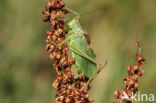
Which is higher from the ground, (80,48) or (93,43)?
(93,43)

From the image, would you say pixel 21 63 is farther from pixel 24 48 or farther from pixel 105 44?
pixel 105 44

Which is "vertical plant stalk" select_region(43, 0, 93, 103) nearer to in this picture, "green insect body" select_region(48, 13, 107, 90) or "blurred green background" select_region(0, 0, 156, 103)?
"green insect body" select_region(48, 13, 107, 90)

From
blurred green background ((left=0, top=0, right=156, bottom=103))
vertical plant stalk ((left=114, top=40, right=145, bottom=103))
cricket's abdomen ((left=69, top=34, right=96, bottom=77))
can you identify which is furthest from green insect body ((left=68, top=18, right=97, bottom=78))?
blurred green background ((left=0, top=0, right=156, bottom=103))

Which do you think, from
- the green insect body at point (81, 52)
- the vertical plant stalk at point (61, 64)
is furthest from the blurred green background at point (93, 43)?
the vertical plant stalk at point (61, 64)

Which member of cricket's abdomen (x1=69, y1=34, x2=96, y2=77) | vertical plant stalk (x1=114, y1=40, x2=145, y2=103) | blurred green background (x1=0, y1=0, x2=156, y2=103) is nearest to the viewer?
vertical plant stalk (x1=114, y1=40, x2=145, y2=103)

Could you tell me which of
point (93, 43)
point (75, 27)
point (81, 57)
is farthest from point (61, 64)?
point (93, 43)

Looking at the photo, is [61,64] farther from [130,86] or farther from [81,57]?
[130,86]

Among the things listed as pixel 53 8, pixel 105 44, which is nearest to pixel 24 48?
pixel 105 44
